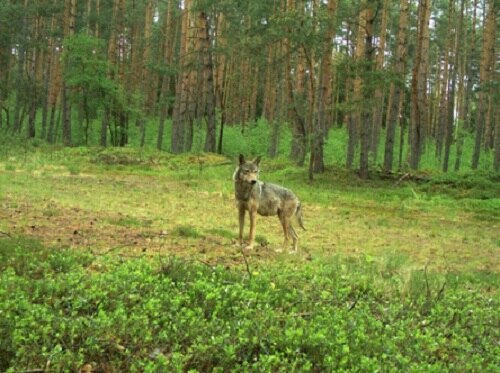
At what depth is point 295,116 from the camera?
79.6 ft

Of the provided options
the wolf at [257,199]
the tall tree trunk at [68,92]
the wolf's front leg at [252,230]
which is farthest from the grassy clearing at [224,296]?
the tall tree trunk at [68,92]

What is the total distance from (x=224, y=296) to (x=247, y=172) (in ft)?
12.2

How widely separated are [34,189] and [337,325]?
11432mm

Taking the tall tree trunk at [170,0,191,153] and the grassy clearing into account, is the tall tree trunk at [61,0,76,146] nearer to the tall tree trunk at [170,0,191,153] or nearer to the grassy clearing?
the tall tree trunk at [170,0,191,153]

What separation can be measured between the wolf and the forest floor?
42cm

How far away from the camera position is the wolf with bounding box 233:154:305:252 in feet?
28.5

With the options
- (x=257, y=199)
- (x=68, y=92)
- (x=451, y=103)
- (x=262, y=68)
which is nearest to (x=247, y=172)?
Answer: (x=257, y=199)

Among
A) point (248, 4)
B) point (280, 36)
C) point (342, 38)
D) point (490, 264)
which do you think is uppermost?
point (342, 38)

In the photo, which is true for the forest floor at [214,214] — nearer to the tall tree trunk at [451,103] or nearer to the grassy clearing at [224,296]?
the grassy clearing at [224,296]

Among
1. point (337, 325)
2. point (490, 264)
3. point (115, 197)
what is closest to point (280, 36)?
point (115, 197)

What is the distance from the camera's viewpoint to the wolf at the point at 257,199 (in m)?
8.70

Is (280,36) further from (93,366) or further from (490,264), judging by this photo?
(93,366)

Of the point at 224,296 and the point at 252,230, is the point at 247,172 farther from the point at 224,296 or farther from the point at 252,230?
the point at 224,296

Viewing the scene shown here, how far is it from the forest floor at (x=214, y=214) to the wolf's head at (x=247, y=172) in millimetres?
1066
